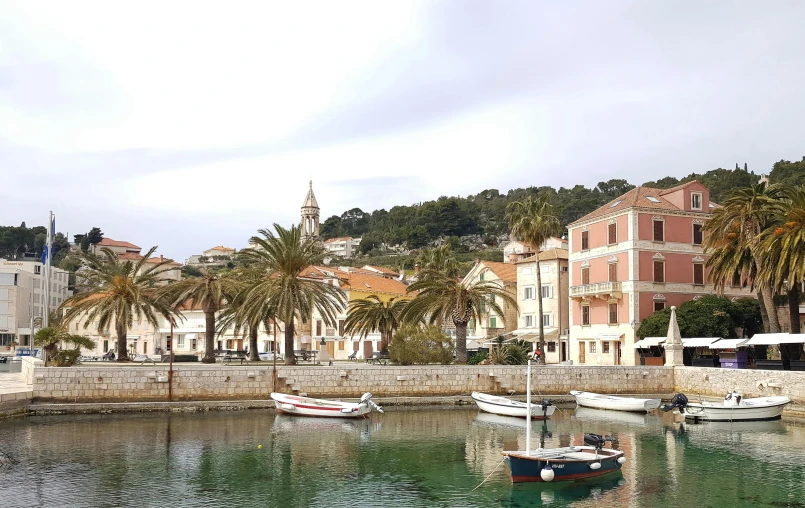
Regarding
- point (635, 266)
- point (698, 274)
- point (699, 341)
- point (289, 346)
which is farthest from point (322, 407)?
point (698, 274)

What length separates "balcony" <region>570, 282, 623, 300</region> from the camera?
2237 inches

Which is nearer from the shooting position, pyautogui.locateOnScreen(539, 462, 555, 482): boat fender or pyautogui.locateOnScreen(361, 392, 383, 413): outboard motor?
pyautogui.locateOnScreen(539, 462, 555, 482): boat fender

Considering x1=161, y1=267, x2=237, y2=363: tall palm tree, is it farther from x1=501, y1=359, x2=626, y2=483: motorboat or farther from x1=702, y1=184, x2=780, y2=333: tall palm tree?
x1=501, y1=359, x2=626, y2=483: motorboat

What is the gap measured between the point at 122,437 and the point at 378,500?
15524 millimetres

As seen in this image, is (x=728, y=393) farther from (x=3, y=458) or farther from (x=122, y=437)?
(x=3, y=458)

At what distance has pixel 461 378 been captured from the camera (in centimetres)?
4512

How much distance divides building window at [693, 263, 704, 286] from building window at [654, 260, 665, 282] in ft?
10.6

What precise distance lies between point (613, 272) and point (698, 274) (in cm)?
687

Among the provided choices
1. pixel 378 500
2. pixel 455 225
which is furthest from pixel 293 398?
pixel 455 225

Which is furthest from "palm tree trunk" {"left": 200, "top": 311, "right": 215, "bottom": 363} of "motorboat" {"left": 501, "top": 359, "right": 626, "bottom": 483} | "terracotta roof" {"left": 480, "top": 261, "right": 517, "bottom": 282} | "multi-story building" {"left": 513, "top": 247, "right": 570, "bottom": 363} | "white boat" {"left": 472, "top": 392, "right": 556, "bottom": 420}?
"motorboat" {"left": 501, "top": 359, "right": 626, "bottom": 483}

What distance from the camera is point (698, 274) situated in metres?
58.2

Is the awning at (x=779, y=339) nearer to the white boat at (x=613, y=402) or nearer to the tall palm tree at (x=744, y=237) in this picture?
the tall palm tree at (x=744, y=237)

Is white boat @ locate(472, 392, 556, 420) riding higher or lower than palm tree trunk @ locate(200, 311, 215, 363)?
lower

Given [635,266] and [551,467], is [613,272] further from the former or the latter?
[551,467]
